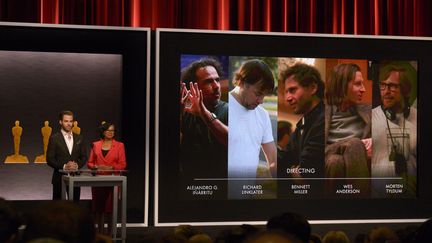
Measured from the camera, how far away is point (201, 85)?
8.12 meters

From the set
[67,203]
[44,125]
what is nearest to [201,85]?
[44,125]

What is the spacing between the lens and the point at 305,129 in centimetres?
836

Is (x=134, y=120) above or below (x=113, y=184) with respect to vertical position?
above

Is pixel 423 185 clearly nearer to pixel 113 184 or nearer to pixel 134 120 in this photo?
pixel 134 120

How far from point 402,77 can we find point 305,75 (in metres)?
1.17

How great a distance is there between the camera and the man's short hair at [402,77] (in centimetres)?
850

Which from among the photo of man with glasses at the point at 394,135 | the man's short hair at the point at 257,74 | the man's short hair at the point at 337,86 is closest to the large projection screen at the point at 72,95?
the man's short hair at the point at 257,74

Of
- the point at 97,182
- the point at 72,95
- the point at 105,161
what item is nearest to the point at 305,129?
the point at 105,161

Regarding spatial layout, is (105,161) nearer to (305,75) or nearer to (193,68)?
(193,68)

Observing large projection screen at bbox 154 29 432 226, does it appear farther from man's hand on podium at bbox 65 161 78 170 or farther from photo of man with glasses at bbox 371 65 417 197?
man's hand on podium at bbox 65 161 78 170

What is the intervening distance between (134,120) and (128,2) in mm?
1782

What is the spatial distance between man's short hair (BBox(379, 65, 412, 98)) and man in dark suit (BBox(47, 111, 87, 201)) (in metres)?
3.70

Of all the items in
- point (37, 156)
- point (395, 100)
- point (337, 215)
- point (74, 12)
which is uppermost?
point (74, 12)

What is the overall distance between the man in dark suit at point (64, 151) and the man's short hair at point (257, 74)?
7.23ft
